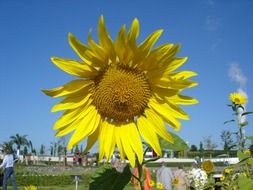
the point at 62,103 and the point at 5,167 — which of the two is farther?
the point at 5,167

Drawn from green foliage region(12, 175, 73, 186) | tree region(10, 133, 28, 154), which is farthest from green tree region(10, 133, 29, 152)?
green foliage region(12, 175, 73, 186)

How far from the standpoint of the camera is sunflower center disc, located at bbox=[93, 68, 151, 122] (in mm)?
1614

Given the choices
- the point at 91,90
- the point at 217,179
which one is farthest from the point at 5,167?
the point at 91,90

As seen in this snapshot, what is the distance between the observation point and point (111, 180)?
5.42 feet

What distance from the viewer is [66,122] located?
157cm

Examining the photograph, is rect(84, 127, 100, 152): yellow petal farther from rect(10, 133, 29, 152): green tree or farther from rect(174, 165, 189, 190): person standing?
rect(10, 133, 29, 152): green tree

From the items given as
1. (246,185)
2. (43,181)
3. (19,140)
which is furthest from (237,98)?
(19,140)

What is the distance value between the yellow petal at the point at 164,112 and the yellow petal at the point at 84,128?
214 mm

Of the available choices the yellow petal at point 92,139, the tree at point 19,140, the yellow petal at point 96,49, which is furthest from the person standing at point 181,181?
the tree at point 19,140

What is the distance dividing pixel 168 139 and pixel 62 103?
0.40m

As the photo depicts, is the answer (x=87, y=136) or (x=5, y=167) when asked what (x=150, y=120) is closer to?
(x=87, y=136)

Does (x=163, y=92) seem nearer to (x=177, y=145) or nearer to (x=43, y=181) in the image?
(x=177, y=145)

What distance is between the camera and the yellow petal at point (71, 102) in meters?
1.56

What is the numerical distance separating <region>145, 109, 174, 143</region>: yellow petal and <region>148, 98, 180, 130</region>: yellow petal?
0.06 feet
